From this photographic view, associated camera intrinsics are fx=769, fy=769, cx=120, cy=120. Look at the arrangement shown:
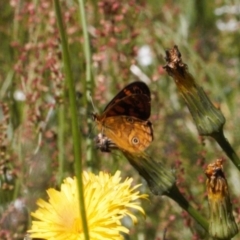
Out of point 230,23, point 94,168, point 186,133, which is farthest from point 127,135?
point 230,23

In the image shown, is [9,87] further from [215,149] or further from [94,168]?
[215,149]

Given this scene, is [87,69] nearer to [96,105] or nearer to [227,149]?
[96,105]

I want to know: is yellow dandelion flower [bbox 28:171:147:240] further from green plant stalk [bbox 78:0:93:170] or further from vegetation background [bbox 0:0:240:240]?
green plant stalk [bbox 78:0:93:170]

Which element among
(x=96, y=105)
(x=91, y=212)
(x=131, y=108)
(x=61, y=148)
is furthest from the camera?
(x=96, y=105)

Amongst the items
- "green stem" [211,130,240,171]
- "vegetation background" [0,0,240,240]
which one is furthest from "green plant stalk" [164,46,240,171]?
"vegetation background" [0,0,240,240]

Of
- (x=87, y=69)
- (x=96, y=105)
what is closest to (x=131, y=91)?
(x=87, y=69)

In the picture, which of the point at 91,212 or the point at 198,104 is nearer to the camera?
the point at 91,212

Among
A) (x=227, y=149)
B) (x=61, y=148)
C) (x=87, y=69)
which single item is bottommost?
(x=227, y=149)
